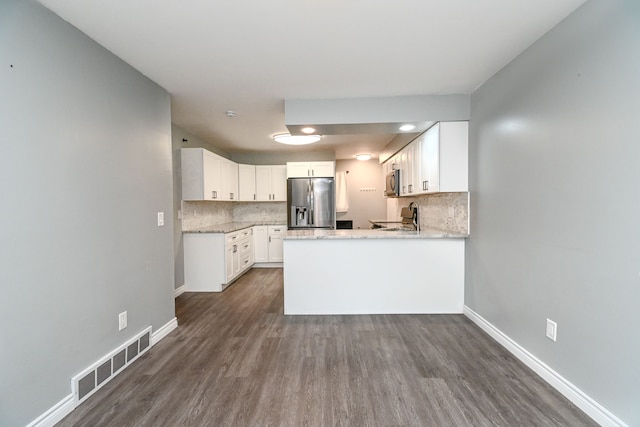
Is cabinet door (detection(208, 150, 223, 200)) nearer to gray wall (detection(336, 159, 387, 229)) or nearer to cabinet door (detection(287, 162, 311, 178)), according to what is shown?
cabinet door (detection(287, 162, 311, 178))

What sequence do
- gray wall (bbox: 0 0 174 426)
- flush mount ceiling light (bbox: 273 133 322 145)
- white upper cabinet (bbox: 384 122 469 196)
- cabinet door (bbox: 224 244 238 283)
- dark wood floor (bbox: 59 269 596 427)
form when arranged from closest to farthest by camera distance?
gray wall (bbox: 0 0 174 426) → dark wood floor (bbox: 59 269 596 427) → white upper cabinet (bbox: 384 122 469 196) → flush mount ceiling light (bbox: 273 133 322 145) → cabinet door (bbox: 224 244 238 283)

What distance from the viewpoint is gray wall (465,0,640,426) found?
1.40 m

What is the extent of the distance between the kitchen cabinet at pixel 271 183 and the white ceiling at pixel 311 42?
2.66 metres

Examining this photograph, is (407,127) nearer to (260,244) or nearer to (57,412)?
(260,244)

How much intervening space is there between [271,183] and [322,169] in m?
1.13

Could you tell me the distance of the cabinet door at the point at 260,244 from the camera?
17.8 feet

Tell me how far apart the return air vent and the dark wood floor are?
53 millimetres

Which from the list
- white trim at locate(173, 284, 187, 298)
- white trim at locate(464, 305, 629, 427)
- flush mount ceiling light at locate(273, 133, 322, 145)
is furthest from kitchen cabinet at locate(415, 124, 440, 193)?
white trim at locate(173, 284, 187, 298)

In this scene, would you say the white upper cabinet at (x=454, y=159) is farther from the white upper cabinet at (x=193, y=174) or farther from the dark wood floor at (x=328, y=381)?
the white upper cabinet at (x=193, y=174)

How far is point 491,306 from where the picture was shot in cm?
258

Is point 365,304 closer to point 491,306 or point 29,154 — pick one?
point 491,306

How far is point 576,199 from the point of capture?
167cm

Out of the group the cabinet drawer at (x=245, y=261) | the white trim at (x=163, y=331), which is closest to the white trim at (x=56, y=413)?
the white trim at (x=163, y=331)

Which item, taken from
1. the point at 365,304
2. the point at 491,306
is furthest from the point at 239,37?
the point at 491,306
